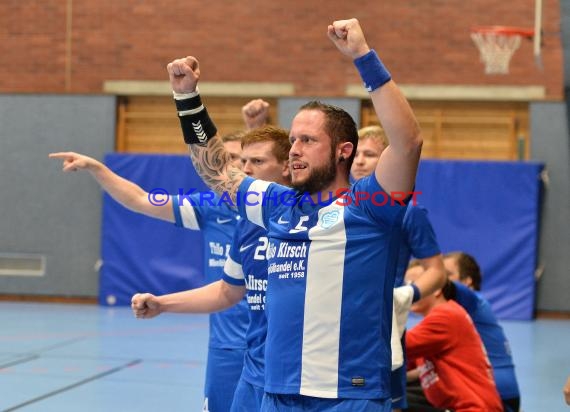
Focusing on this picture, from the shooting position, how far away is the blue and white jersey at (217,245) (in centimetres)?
442

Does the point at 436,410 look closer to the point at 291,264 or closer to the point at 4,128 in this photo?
the point at 291,264

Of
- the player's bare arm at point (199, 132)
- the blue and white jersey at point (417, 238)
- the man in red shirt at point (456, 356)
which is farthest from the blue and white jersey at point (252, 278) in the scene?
the man in red shirt at point (456, 356)

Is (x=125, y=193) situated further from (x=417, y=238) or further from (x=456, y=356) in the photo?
(x=456, y=356)

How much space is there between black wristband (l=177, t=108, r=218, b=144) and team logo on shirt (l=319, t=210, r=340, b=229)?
0.67 meters

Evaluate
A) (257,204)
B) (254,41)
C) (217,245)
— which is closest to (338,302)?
(257,204)

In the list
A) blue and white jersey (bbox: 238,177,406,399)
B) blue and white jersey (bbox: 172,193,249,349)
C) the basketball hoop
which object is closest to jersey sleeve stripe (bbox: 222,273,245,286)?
blue and white jersey (bbox: 172,193,249,349)

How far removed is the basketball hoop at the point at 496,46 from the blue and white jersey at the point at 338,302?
11106 mm

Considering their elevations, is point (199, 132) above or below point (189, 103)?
below

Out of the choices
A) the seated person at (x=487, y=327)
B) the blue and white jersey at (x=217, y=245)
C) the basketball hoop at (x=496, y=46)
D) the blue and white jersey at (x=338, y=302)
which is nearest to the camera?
the blue and white jersey at (x=338, y=302)

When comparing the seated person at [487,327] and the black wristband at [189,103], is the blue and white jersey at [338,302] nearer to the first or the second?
→ the black wristband at [189,103]

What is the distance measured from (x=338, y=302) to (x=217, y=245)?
1.86 metres

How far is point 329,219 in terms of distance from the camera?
9.86 feet

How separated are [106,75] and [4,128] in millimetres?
2057

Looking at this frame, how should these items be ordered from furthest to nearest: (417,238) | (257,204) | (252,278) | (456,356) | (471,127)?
(471,127), (456,356), (417,238), (252,278), (257,204)
